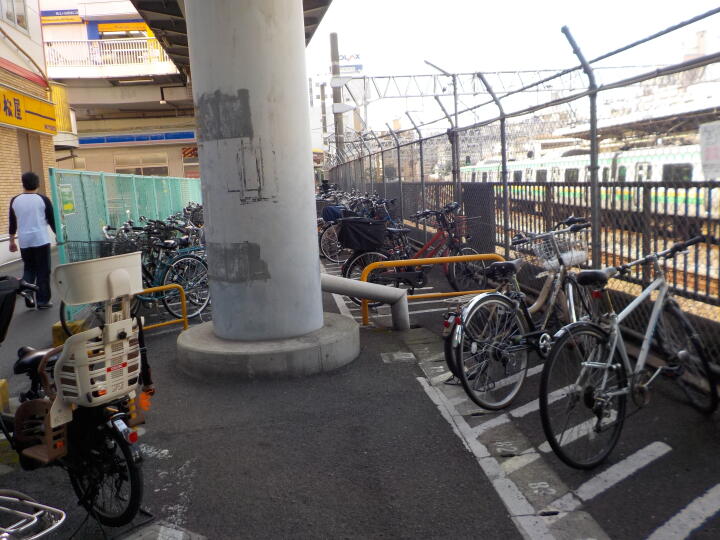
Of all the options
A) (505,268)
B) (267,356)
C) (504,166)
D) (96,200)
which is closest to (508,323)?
(505,268)

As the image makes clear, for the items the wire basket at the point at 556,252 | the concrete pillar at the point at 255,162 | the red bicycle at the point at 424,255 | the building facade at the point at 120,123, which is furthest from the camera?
the building facade at the point at 120,123

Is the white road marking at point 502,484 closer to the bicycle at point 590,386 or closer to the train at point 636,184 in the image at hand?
the bicycle at point 590,386

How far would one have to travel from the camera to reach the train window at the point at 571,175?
6715 millimetres

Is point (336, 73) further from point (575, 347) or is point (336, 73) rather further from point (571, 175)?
point (575, 347)

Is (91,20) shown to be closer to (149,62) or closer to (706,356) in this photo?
(149,62)

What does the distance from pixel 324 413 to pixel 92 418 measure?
6.00ft

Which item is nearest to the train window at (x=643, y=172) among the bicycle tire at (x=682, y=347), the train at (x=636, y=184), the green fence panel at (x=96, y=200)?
the train at (x=636, y=184)

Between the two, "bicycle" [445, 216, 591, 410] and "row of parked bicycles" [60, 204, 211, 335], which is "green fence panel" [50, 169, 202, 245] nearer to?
"row of parked bicycles" [60, 204, 211, 335]

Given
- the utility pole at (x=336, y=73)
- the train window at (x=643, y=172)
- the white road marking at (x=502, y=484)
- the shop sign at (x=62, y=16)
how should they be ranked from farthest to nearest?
the shop sign at (x=62, y=16) < the utility pole at (x=336, y=73) < the train window at (x=643, y=172) < the white road marking at (x=502, y=484)

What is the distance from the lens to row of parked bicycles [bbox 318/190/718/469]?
3.46 metres

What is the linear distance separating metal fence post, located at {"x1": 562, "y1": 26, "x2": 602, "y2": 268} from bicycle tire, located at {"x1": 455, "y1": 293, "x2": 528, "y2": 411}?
1398 mm

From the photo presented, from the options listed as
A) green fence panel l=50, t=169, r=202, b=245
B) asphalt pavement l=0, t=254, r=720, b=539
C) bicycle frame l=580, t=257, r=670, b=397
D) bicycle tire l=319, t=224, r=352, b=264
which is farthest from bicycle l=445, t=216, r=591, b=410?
A: bicycle tire l=319, t=224, r=352, b=264

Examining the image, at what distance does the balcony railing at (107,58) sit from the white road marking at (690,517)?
28.5 m

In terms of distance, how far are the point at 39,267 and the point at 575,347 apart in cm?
791
